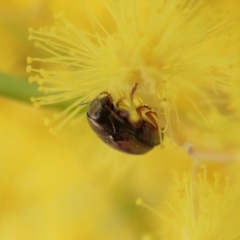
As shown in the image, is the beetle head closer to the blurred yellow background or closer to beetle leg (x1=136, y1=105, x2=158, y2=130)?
beetle leg (x1=136, y1=105, x2=158, y2=130)

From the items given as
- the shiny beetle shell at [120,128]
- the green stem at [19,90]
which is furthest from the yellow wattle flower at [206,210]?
the green stem at [19,90]

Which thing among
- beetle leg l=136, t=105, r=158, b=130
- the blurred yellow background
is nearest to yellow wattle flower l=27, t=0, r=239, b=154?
beetle leg l=136, t=105, r=158, b=130

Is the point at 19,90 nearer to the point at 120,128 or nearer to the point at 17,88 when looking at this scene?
the point at 17,88

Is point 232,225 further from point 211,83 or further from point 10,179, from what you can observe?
point 10,179

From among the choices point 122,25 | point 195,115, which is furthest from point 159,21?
point 195,115

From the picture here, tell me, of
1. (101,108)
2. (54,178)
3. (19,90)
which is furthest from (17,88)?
(54,178)

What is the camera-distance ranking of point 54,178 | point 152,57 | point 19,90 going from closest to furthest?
1. point 152,57
2. point 19,90
3. point 54,178
